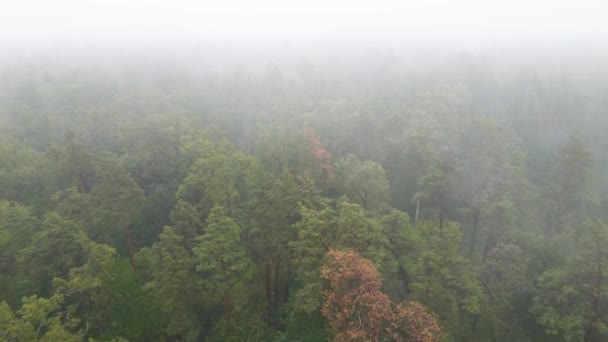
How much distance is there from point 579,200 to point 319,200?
30.8 meters

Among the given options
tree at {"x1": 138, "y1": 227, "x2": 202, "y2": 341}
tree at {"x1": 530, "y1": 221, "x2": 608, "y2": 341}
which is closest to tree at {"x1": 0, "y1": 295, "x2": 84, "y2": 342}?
tree at {"x1": 138, "y1": 227, "x2": 202, "y2": 341}

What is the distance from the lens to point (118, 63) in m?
113

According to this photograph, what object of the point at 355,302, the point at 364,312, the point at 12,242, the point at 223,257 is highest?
the point at 355,302

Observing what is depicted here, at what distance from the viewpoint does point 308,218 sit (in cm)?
2386

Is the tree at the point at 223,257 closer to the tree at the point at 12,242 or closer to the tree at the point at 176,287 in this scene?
the tree at the point at 176,287

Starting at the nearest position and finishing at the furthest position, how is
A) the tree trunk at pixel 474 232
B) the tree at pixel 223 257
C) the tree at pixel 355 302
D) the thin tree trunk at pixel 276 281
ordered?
the tree at pixel 355 302, the tree at pixel 223 257, the thin tree trunk at pixel 276 281, the tree trunk at pixel 474 232

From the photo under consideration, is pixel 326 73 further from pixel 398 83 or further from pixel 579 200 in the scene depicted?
pixel 579 200

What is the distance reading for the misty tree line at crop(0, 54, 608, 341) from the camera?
76.1 ft

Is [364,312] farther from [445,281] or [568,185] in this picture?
[568,185]

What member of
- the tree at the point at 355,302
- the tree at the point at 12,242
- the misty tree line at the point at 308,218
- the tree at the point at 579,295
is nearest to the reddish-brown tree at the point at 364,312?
the tree at the point at 355,302

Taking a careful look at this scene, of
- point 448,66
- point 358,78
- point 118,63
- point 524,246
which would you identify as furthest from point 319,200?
point 118,63

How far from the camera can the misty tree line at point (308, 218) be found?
2320 centimetres

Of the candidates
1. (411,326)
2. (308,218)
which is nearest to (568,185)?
(308,218)

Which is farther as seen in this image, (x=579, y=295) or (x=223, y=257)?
(x=579, y=295)
